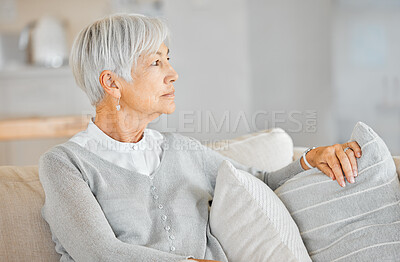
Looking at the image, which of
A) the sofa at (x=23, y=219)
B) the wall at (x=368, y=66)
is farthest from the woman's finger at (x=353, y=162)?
the wall at (x=368, y=66)

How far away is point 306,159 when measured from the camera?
1.56 m

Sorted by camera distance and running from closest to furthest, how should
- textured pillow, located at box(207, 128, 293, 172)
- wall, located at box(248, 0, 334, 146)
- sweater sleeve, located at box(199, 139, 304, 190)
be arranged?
sweater sleeve, located at box(199, 139, 304, 190), textured pillow, located at box(207, 128, 293, 172), wall, located at box(248, 0, 334, 146)

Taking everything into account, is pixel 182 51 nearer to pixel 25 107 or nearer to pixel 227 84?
pixel 227 84

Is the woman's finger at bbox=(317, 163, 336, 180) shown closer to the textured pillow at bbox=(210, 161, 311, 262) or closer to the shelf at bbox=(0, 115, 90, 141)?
the textured pillow at bbox=(210, 161, 311, 262)

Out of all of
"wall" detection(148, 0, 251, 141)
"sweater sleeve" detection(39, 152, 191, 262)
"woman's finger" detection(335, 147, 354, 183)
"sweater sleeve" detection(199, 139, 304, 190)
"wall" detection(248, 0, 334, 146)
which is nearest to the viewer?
"sweater sleeve" detection(39, 152, 191, 262)

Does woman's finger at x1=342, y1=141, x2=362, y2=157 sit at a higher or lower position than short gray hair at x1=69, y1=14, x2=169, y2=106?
lower

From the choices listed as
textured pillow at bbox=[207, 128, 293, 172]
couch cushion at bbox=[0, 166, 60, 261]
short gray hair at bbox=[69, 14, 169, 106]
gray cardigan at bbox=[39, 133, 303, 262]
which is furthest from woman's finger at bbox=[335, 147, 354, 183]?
couch cushion at bbox=[0, 166, 60, 261]

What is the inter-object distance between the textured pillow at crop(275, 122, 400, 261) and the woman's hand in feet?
0.06

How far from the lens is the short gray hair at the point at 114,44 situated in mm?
1476

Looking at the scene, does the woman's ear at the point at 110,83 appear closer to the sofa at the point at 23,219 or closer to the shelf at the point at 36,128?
the sofa at the point at 23,219

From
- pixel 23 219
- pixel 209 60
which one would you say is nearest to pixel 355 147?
pixel 23 219

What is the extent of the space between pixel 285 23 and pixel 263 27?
209 mm

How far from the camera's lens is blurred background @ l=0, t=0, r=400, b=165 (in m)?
4.26

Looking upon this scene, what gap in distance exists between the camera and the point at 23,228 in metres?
1.38
